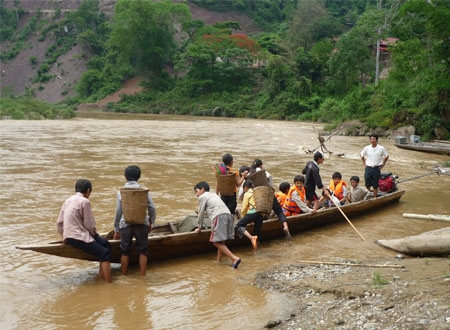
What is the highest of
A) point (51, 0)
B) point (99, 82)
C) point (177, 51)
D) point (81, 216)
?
point (51, 0)

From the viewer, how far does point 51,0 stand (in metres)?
77.9

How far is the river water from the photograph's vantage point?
475cm

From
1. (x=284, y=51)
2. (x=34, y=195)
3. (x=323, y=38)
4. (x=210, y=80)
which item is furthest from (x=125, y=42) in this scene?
(x=34, y=195)

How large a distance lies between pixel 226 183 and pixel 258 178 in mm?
507

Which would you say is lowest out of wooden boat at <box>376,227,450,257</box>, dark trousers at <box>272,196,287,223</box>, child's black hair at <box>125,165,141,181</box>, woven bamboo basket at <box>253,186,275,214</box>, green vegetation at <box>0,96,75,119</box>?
wooden boat at <box>376,227,450,257</box>

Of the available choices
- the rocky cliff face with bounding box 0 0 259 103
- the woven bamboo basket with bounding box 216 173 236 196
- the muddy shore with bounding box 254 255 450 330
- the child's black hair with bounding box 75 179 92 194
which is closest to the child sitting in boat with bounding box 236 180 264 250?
the woven bamboo basket with bounding box 216 173 236 196

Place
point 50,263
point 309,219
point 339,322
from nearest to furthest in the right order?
point 339,322 → point 50,263 → point 309,219

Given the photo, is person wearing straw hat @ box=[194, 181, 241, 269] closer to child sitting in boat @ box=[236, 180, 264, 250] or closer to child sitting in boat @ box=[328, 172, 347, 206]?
child sitting in boat @ box=[236, 180, 264, 250]

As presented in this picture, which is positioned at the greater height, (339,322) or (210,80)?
(210,80)

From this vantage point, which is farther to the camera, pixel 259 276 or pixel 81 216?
pixel 259 276

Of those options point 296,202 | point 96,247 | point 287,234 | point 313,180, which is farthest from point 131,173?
point 313,180

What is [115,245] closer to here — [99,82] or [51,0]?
[99,82]

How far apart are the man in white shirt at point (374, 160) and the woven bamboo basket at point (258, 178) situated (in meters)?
2.88

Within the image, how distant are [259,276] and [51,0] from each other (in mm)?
82298
